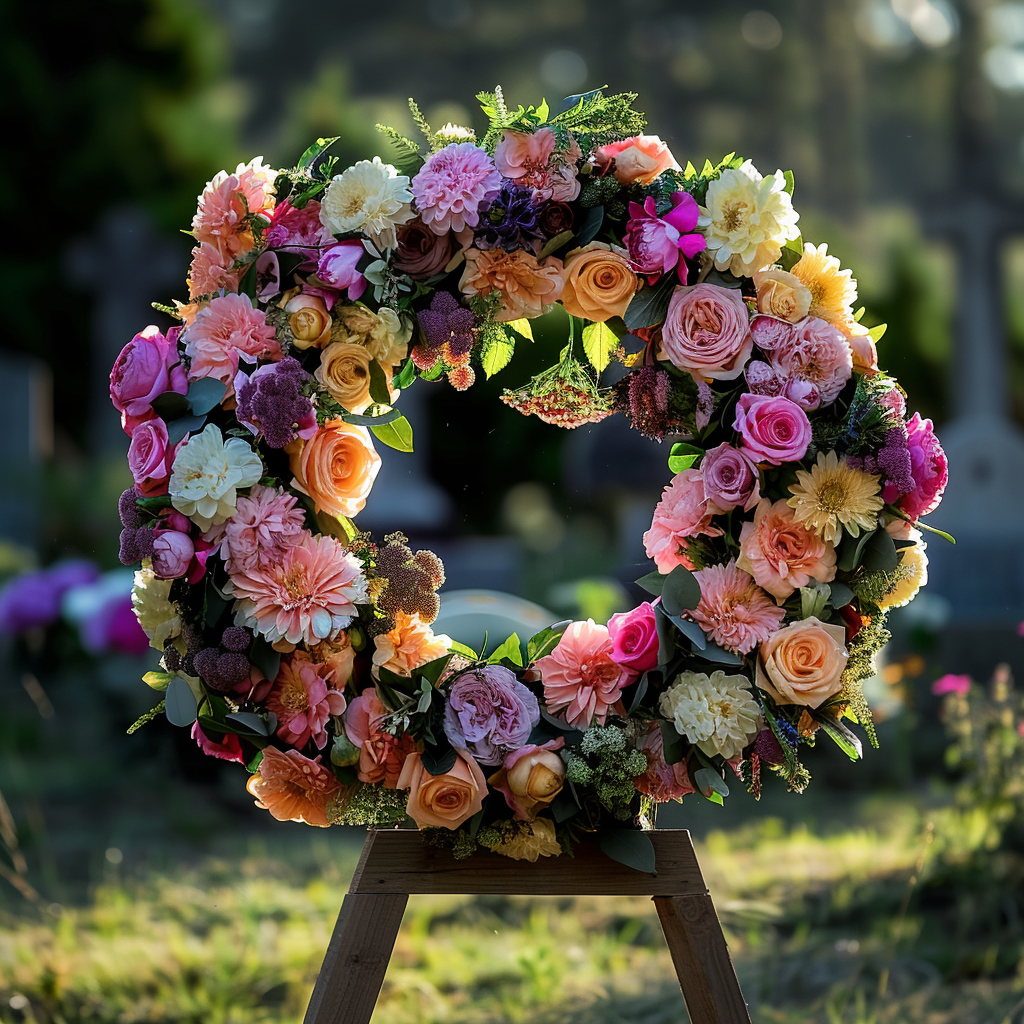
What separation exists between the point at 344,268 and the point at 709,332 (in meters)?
0.56

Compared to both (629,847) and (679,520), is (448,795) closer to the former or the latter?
(629,847)

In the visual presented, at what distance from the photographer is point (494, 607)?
12.1 feet

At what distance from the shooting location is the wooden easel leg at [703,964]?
68.5 inches

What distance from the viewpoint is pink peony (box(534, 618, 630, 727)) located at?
179 centimetres

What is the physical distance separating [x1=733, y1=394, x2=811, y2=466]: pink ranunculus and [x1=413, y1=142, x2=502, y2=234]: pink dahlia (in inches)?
20.4

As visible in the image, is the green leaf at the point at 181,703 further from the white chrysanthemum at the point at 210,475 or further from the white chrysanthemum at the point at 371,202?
the white chrysanthemum at the point at 371,202

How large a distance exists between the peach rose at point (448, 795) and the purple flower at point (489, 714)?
34 mm

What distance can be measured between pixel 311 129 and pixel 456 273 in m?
8.58

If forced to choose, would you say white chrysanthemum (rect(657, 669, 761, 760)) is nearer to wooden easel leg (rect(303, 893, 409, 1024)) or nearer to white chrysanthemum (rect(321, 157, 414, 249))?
wooden easel leg (rect(303, 893, 409, 1024))

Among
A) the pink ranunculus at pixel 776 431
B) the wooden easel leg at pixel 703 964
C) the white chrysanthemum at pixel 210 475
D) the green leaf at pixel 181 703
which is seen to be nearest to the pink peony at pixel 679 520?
the pink ranunculus at pixel 776 431

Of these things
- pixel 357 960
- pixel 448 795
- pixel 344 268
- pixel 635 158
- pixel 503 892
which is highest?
pixel 635 158

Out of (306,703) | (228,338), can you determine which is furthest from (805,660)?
(228,338)

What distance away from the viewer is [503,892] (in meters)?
1.77

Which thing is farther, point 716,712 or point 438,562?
point 438,562
